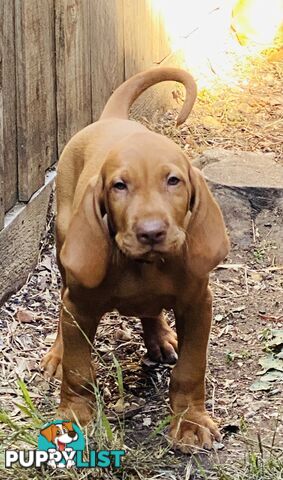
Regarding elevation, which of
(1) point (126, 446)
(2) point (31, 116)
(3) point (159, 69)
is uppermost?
(3) point (159, 69)

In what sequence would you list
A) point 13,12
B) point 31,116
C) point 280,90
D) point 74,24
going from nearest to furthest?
point 13,12, point 31,116, point 74,24, point 280,90

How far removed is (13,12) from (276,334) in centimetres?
188

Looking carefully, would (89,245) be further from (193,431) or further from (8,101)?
(8,101)

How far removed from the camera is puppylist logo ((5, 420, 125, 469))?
Result: 3.42m

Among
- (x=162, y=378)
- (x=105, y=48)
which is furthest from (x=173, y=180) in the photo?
(x=105, y=48)

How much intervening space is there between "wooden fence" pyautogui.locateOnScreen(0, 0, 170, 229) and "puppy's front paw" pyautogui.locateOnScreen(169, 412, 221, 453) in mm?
1415

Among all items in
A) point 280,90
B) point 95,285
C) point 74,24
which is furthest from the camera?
point 280,90

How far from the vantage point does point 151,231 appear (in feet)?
10.5

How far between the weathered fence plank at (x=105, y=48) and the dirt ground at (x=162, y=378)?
1.02 metres

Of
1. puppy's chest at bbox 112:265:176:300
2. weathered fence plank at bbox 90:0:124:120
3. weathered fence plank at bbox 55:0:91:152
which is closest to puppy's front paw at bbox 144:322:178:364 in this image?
puppy's chest at bbox 112:265:176:300

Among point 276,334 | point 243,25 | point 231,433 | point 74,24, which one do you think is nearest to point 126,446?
point 231,433

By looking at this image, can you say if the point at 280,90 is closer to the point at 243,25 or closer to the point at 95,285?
the point at 243,25

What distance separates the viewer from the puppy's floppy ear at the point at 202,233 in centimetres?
352

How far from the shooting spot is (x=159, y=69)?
4.50 meters
